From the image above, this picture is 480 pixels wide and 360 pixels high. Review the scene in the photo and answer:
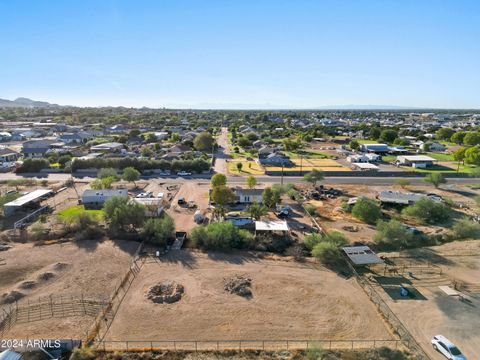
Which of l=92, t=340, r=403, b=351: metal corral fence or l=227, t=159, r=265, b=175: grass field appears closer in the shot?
l=92, t=340, r=403, b=351: metal corral fence

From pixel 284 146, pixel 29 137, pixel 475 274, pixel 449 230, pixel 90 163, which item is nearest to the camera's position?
pixel 475 274

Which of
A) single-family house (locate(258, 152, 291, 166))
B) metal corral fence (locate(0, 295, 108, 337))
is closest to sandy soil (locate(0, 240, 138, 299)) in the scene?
metal corral fence (locate(0, 295, 108, 337))

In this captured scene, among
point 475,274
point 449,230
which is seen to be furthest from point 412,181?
point 475,274

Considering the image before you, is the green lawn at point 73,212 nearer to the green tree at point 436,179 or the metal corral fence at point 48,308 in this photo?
the metal corral fence at point 48,308

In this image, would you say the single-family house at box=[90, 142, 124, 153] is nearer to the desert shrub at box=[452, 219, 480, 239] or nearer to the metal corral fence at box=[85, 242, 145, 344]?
the metal corral fence at box=[85, 242, 145, 344]

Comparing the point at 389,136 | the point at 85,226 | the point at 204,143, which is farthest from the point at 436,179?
the point at 389,136

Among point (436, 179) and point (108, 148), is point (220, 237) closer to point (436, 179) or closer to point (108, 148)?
point (436, 179)

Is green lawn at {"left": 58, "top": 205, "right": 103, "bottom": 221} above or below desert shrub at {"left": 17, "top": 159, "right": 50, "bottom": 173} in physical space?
below

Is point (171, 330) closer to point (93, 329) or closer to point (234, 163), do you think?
point (93, 329)
